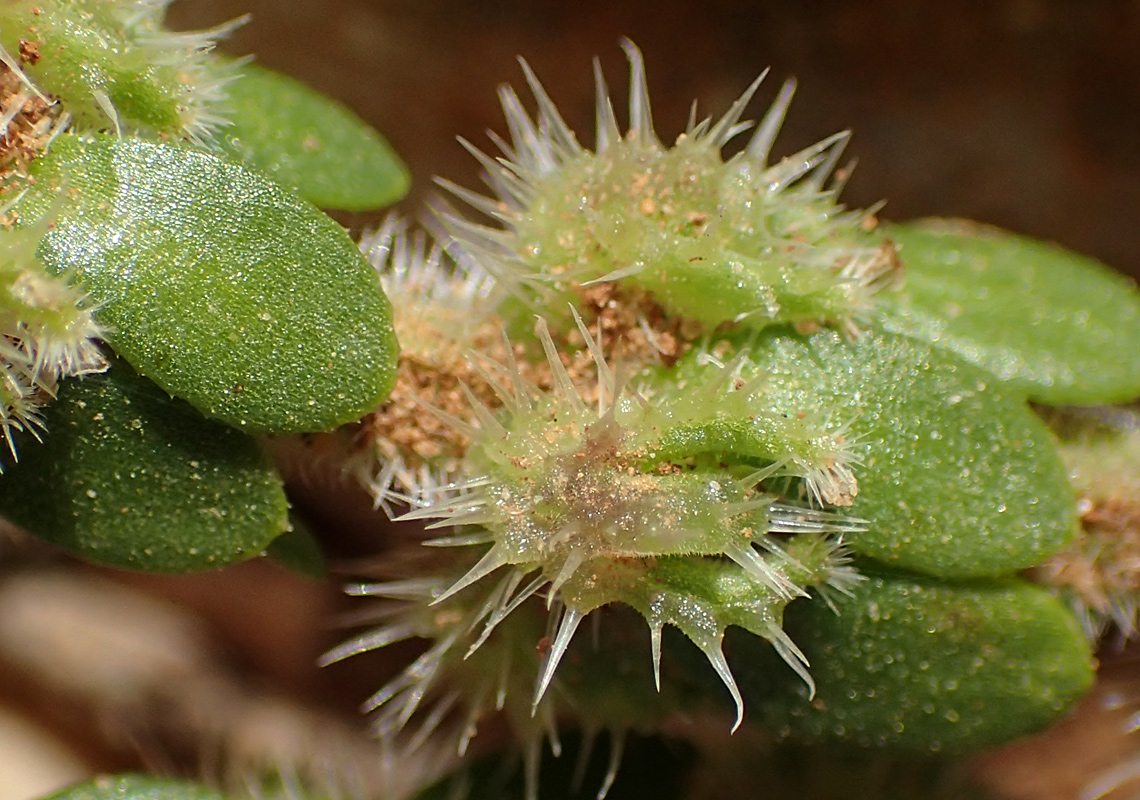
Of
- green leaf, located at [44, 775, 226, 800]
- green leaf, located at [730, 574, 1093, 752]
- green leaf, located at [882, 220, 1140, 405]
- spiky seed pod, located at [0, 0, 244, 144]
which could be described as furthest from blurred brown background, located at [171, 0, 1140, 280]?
green leaf, located at [44, 775, 226, 800]

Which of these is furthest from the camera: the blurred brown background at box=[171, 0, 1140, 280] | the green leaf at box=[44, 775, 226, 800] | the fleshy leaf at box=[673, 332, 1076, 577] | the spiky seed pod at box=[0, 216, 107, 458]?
the blurred brown background at box=[171, 0, 1140, 280]

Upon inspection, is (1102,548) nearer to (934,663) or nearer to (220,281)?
(934,663)

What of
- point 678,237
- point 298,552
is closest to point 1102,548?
point 678,237

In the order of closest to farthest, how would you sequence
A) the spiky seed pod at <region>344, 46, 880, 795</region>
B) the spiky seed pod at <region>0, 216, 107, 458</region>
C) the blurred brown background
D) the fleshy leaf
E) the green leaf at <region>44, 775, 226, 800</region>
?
the spiky seed pod at <region>0, 216, 107, 458</region> → the spiky seed pod at <region>344, 46, 880, 795</region> → the fleshy leaf → the green leaf at <region>44, 775, 226, 800</region> → the blurred brown background

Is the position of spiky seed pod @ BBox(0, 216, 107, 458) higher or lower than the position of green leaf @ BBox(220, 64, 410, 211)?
lower

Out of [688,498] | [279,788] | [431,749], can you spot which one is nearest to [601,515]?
[688,498]

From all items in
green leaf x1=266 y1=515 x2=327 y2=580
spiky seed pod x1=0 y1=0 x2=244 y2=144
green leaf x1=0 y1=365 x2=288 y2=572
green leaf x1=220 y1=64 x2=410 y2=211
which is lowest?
green leaf x1=266 y1=515 x2=327 y2=580

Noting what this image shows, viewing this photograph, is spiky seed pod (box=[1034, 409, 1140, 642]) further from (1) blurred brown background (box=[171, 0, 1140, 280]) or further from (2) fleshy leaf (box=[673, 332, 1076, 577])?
(1) blurred brown background (box=[171, 0, 1140, 280])
